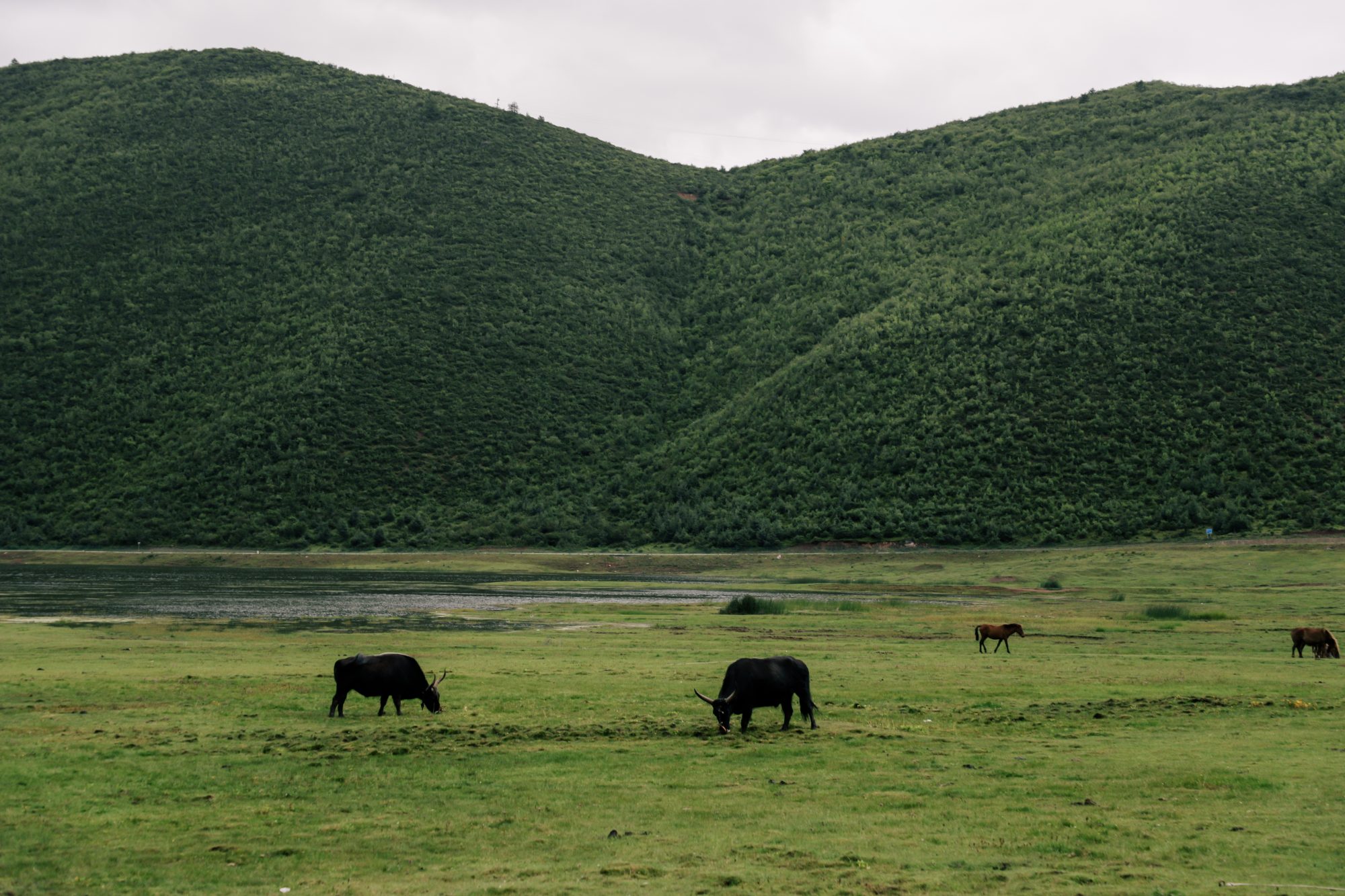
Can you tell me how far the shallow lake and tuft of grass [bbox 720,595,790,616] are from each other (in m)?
6.07

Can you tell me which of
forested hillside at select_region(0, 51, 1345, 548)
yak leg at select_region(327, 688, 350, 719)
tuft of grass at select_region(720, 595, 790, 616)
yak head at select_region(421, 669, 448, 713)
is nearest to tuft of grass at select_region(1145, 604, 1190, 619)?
tuft of grass at select_region(720, 595, 790, 616)

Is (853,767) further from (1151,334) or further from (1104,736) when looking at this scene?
(1151,334)

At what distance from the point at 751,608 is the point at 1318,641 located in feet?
54.7

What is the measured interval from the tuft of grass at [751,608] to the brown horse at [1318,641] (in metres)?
15.4

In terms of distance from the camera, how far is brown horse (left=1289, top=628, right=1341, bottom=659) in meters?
26.1

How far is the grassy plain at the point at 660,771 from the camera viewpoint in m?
10.2

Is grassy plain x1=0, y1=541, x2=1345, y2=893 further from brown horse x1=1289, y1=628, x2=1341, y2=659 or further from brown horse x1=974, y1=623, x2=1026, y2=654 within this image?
brown horse x1=1289, y1=628, x2=1341, y2=659

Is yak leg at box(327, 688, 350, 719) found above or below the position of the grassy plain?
above

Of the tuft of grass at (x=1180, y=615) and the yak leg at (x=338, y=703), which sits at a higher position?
the yak leg at (x=338, y=703)

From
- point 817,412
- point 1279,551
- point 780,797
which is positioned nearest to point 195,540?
point 817,412

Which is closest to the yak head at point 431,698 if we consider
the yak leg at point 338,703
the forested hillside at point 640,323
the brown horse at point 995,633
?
the yak leg at point 338,703

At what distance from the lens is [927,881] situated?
973 cm

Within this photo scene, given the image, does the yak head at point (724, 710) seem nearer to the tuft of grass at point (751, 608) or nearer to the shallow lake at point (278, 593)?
the tuft of grass at point (751, 608)

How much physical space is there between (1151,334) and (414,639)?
6443 centimetres
